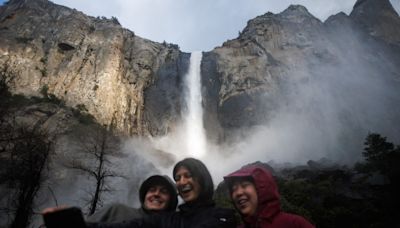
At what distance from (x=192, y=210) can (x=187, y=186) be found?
26 cm

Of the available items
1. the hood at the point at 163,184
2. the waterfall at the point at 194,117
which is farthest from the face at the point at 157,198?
the waterfall at the point at 194,117

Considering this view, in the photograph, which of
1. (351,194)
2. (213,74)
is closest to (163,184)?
(351,194)

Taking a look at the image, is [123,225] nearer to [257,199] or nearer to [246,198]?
[246,198]

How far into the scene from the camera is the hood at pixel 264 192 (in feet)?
11.4

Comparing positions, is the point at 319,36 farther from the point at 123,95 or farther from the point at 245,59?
the point at 123,95

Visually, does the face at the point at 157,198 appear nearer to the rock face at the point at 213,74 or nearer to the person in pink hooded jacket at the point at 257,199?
the person in pink hooded jacket at the point at 257,199

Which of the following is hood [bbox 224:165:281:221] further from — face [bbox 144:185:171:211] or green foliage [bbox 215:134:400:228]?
green foliage [bbox 215:134:400:228]

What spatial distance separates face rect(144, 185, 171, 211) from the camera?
3.58 metres

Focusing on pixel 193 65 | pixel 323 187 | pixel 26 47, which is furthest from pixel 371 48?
pixel 26 47

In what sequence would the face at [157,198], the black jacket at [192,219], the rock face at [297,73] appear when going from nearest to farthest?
the black jacket at [192,219], the face at [157,198], the rock face at [297,73]

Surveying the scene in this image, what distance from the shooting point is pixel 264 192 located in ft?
11.5

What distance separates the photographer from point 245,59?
55.8m

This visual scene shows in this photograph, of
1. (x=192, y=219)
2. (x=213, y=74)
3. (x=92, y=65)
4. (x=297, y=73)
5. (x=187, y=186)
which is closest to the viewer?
(x=192, y=219)

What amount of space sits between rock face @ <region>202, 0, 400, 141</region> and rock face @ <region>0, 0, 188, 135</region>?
731cm
